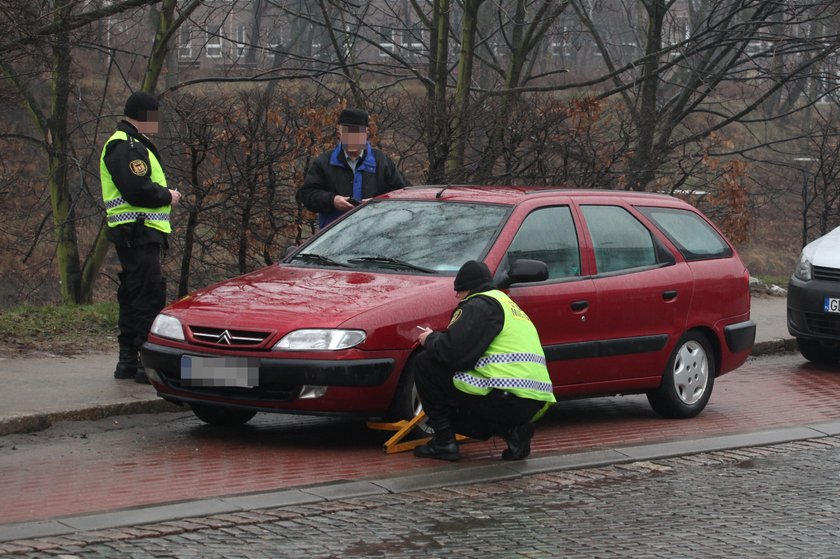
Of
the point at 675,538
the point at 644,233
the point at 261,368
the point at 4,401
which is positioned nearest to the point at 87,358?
the point at 4,401

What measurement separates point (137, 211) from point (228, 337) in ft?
7.09

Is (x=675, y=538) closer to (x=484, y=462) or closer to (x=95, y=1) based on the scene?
(x=484, y=462)

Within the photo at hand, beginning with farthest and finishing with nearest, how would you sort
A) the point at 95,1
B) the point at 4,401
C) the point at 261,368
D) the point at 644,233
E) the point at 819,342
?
the point at 95,1
the point at 819,342
the point at 644,233
the point at 4,401
the point at 261,368

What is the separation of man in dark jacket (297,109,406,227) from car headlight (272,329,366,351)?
9.20ft

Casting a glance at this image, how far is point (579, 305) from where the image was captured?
8586mm

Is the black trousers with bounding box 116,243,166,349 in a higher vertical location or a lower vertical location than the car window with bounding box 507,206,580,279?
lower

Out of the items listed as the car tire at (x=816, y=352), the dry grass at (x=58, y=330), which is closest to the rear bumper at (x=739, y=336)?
the car tire at (x=816, y=352)

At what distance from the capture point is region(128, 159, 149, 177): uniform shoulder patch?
913 cm

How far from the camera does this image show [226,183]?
42.1 feet

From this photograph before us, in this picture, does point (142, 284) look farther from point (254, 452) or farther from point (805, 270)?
point (805, 270)

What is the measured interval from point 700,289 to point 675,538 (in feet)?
12.3

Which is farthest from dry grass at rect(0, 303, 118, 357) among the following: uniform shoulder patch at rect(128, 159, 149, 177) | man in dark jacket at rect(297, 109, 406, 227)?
man in dark jacket at rect(297, 109, 406, 227)

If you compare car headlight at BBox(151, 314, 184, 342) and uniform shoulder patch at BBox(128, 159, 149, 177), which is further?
uniform shoulder patch at BBox(128, 159, 149, 177)

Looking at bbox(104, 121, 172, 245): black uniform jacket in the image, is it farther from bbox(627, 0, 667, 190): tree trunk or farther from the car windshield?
bbox(627, 0, 667, 190): tree trunk
